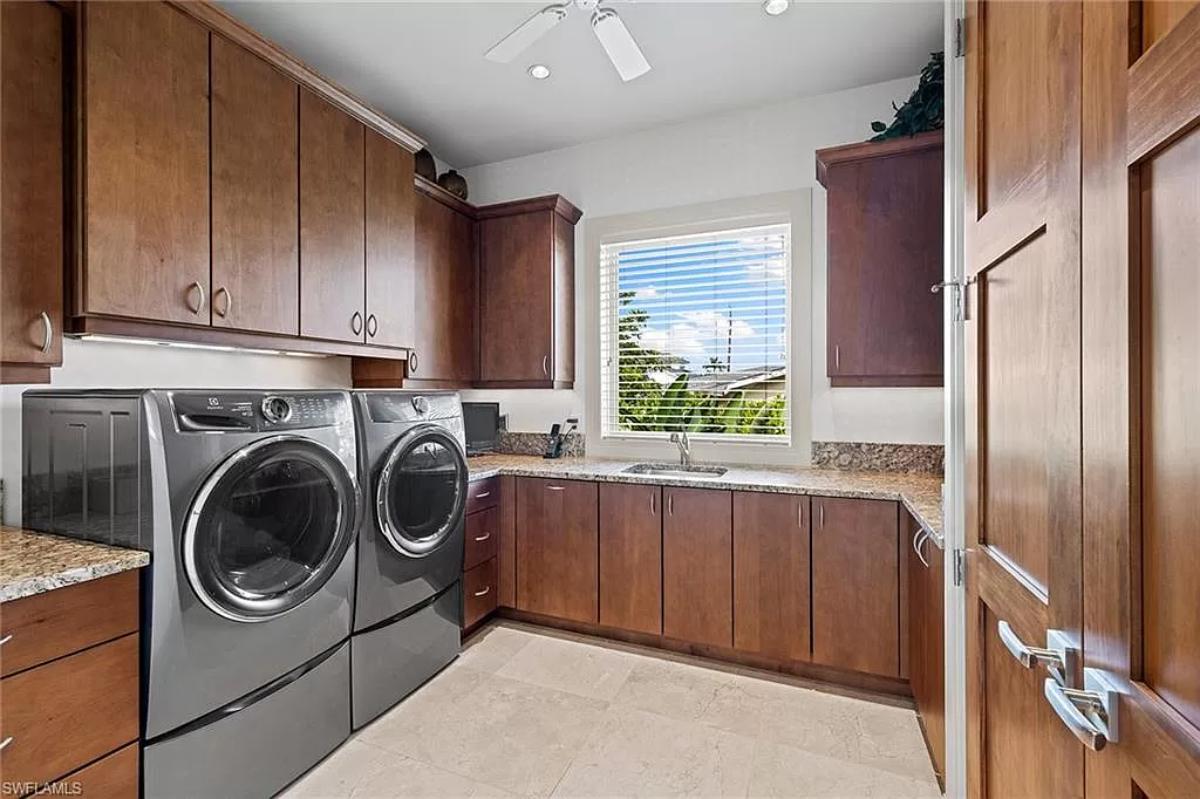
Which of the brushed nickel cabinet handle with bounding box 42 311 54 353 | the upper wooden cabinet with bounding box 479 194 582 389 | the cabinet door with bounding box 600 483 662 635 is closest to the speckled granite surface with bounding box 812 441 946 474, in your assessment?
the cabinet door with bounding box 600 483 662 635

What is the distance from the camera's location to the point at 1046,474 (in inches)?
31.9

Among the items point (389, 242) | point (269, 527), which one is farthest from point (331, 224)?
point (269, 527)

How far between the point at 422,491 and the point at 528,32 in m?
1.79

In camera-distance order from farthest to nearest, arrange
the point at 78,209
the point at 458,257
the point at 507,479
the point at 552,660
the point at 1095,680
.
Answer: the point at 458,257 → the point at 507,479 → the point at 552,660 → the point at 78,209 → the point at 1095,680

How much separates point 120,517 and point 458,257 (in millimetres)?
2193

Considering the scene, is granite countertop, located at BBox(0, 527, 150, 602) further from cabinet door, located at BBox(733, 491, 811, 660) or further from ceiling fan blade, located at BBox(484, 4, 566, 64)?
cabinet door, located at BBox(733, 491, 811, 660)

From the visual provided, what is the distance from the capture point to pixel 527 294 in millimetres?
3344

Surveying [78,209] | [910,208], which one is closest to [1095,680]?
[910,208]

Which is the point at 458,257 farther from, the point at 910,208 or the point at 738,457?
the point at 910,208

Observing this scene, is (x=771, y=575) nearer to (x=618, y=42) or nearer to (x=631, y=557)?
(x=631, y=557)

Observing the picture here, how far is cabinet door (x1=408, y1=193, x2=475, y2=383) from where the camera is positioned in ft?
9.98

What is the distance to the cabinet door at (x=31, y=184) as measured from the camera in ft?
5.07

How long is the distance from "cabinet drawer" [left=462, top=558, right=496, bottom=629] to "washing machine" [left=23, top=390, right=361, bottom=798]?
2.70 feet

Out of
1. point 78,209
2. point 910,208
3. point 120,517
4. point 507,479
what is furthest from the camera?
point 507,479
